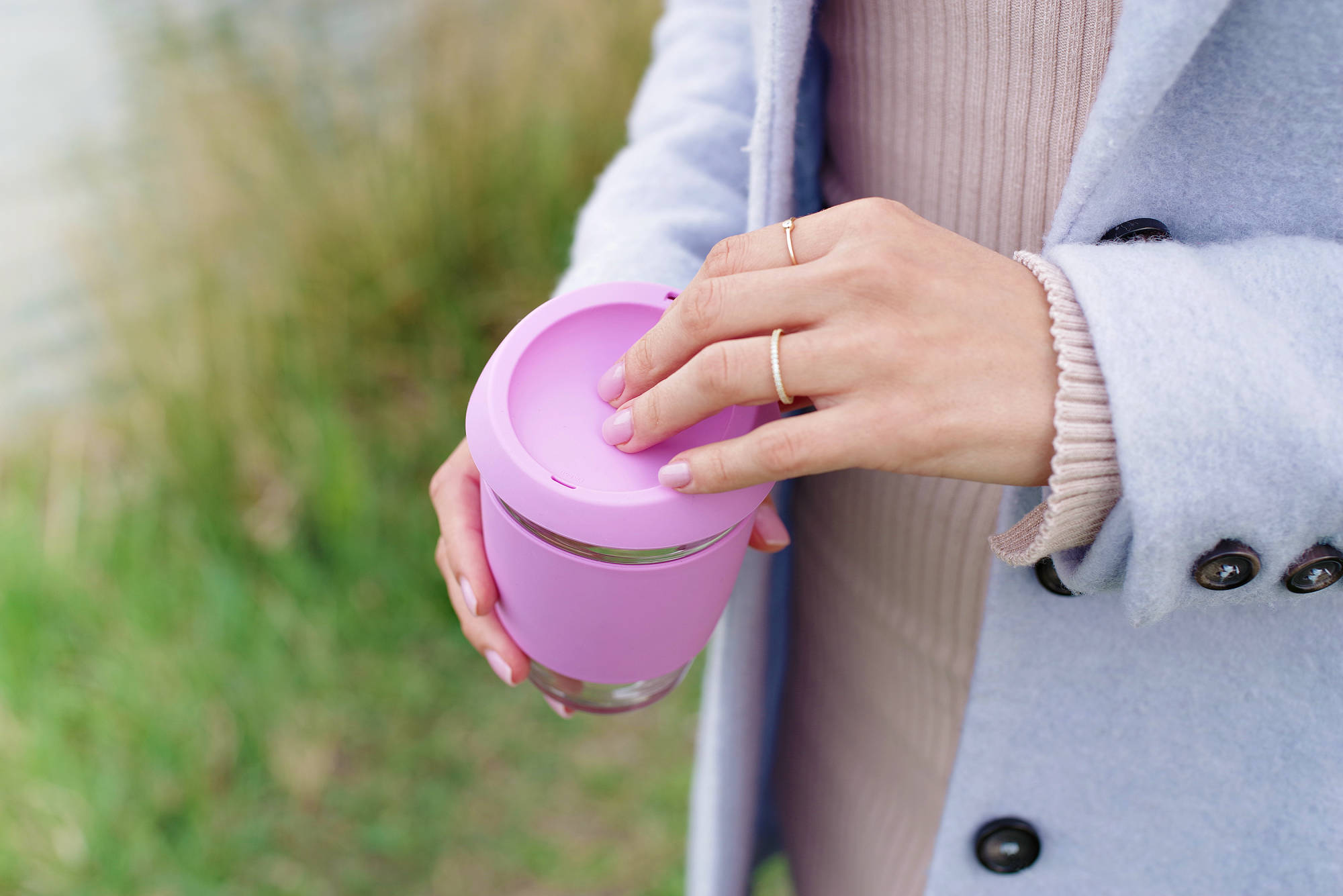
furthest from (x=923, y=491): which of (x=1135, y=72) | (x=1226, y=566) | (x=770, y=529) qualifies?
(x=1135, y=72)

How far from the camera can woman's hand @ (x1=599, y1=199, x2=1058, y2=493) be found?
62 centimetres

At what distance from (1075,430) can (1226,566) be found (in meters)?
0.15

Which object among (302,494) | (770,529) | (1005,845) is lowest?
(302,494)

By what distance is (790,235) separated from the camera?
672 millimetres

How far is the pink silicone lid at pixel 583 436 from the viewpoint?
0.69 meters

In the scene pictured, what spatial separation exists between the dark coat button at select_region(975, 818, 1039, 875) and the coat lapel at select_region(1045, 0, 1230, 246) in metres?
0.57

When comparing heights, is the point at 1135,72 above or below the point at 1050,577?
above

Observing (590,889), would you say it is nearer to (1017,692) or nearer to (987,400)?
(1017,692)

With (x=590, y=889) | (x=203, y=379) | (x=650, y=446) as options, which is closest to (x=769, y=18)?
(x=650, y=446)

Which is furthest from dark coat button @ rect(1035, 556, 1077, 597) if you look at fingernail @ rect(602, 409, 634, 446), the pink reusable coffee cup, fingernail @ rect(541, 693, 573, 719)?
fingernail @ rect(541, 693, 573, 719)

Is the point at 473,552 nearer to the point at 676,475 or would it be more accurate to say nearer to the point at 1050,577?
the point at 676,475

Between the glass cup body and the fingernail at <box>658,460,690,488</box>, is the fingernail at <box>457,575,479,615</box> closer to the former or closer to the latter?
the glass cup body

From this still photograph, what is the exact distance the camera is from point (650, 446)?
0.73 metres

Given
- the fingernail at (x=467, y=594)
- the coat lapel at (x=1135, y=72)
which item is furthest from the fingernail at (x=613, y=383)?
the coat lapel at (x=1135, y=72)
